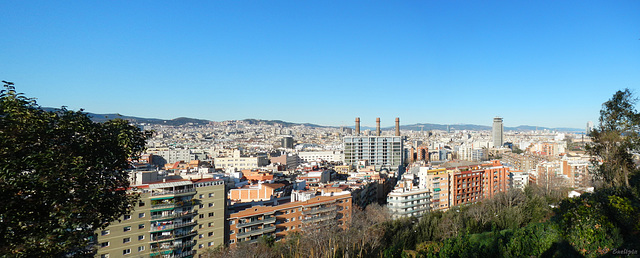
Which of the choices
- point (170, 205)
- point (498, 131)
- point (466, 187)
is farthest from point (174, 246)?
point (498, 131)

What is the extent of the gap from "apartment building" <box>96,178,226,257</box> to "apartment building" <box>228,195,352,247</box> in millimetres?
686

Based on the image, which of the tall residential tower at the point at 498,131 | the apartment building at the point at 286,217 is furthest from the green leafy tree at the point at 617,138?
the tall residential tower at the point at 498,131

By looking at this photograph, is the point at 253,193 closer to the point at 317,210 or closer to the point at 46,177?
the point at 317,210

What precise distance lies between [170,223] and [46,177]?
779 centimetres

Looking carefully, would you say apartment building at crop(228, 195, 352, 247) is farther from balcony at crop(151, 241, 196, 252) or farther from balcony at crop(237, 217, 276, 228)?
balcony at crop(151, 241, 196, 252)

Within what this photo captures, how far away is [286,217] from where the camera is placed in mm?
12438

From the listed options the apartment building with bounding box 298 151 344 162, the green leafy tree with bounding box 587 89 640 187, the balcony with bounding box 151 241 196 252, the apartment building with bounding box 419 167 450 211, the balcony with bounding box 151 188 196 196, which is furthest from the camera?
the apartment building with bounding box 298 151 344 162

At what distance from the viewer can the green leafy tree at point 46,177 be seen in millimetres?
2486

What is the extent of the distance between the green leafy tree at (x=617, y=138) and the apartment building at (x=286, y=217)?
25.6 ft

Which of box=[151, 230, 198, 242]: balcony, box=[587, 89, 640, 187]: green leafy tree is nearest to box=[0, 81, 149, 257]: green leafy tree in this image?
box=[151, 230, 198, 242]: balcony

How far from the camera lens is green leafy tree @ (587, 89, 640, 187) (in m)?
7.58

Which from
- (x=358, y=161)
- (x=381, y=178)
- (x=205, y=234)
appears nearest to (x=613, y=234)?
(x=205, y=234)

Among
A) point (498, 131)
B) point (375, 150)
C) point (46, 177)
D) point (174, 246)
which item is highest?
point (498, 131)

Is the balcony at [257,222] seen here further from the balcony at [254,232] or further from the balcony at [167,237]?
the balcony at [167,237]
